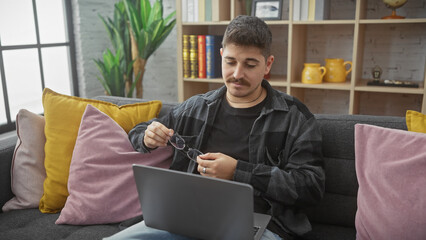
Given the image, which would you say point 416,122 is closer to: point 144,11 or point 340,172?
point 340,172

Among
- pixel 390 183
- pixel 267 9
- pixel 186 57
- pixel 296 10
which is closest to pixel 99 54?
pixel 186 57

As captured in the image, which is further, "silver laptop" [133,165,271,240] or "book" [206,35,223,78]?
"book" [206,35,223,78]

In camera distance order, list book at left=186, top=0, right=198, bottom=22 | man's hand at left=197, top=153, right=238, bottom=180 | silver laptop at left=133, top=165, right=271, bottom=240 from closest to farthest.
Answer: silver laptop at left=133, top=165, right=271, bottom=240
man's hand at left=197, top=153, right=238, bottom=180
book at left=186, top=0, right=198, bottom=22

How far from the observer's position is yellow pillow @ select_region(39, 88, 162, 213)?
5.21 ft

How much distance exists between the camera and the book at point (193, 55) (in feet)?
9.71

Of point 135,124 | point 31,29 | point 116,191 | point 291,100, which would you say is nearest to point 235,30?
point 291,100

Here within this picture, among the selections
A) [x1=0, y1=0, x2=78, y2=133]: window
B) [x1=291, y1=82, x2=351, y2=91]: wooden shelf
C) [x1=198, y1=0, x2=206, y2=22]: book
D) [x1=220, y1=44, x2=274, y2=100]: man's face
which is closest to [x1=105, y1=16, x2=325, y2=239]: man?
[x1=220, y1=44, x2=274, y2=100]: man's face

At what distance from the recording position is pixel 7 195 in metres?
1.64

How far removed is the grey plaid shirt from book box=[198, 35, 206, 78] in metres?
1.42

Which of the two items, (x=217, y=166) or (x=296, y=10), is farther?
(x=296, y=10)

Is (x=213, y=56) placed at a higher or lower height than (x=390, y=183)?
higher

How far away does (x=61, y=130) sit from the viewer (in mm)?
1610

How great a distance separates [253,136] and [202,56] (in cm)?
164

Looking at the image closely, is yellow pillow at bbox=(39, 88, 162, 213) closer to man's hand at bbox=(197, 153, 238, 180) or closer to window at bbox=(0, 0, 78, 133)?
man's hand at bbox=(197, 153, 238, 180)
